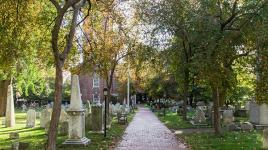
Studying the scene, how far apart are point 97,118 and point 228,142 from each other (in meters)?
7.38

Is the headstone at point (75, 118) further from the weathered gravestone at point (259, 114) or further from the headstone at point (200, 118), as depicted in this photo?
the headstone at point (200, 118)

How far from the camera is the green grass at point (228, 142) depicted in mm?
15814

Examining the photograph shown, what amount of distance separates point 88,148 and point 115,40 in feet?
40.9

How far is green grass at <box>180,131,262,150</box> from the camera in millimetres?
15814

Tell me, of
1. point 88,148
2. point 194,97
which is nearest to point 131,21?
point 88,148

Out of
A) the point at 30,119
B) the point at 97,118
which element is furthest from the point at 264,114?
the point at 30,119

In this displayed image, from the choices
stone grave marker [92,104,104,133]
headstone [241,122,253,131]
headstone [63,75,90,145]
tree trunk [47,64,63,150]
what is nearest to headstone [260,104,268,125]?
headstone [241,122,253,131]

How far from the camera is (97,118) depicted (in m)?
22.5

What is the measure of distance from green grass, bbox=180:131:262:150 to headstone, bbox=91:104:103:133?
4.81m

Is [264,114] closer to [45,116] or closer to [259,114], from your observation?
[259,114]

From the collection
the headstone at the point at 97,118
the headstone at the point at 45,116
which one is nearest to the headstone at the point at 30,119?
the headstone at the point at 45,116

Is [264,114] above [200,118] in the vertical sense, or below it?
above

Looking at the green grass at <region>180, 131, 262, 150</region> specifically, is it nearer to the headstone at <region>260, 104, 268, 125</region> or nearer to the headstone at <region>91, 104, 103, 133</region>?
the headstone at <region>260, 104, 268, 125</region>

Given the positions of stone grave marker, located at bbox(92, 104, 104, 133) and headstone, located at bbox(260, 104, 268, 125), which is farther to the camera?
headstone, located at bbox(260, 104, 268, 125)
